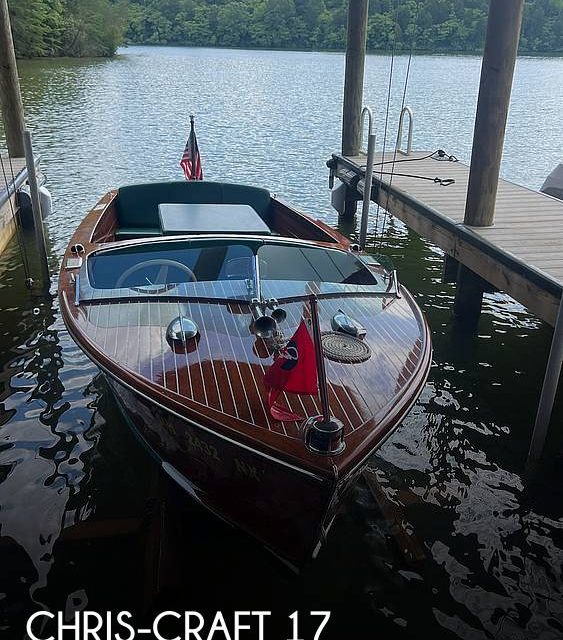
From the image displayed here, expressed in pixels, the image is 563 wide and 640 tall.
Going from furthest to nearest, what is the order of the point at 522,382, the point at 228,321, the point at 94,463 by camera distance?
1. the point at 522,382
2. the point at 94,463
3. the point at 228,321

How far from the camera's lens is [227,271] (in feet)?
17.1

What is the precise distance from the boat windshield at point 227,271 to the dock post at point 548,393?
140cm

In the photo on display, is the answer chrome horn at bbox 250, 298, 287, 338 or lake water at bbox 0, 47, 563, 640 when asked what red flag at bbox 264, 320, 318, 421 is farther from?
lake water at bbox 0, 47, 563, 640

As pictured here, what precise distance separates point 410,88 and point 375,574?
111ft

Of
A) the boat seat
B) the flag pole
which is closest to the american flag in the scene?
the boat seat

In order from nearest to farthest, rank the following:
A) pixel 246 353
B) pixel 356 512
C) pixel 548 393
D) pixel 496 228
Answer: pixel 246 353 → pixel 356 512 → pixel 548 393 → pixel 496 228

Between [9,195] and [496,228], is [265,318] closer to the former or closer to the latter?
[496,228]

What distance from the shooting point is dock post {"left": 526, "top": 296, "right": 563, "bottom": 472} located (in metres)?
4.84

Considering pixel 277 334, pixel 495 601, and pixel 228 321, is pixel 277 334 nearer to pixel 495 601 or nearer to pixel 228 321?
pixel 228 321

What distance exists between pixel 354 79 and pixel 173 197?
17.0 ft

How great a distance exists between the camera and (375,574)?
4.12 meters

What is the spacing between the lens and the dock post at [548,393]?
4.84m

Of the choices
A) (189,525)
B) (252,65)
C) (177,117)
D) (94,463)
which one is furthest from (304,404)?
(252,65)

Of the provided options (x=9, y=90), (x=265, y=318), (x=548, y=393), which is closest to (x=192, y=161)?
(x=9, y=90)
